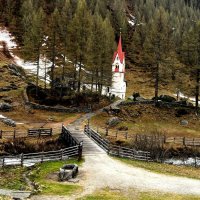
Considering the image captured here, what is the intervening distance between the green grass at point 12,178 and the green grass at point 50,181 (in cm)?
97

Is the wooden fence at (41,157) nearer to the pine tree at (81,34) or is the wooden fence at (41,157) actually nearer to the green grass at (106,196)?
the green grass at (106,196)

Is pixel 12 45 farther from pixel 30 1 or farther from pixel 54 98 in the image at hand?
pixel 54 98

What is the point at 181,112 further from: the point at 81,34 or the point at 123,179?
the point at 123,179

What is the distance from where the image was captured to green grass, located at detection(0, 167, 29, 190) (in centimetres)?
2941

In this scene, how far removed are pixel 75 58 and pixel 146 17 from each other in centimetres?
9613

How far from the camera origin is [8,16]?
12750cm

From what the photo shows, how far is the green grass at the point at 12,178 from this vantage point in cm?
2941

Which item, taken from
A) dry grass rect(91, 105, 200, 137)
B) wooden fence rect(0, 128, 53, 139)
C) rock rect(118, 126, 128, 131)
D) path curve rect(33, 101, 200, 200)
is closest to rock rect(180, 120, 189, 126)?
dry grass rect(91, 105, 200, 137)

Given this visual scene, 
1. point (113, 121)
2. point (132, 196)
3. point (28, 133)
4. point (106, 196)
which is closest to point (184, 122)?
point (113, 121)

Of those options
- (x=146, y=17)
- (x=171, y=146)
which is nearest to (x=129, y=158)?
(x=171, y=146)

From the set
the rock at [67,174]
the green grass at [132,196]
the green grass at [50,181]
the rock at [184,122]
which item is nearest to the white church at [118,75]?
the rock at [184,122]

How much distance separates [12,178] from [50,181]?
331 centimetres

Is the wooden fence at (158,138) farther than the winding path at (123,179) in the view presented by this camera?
Yes

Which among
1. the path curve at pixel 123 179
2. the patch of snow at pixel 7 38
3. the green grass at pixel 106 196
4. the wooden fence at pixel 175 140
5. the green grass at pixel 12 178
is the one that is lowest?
the green grass at pixel 12 178
